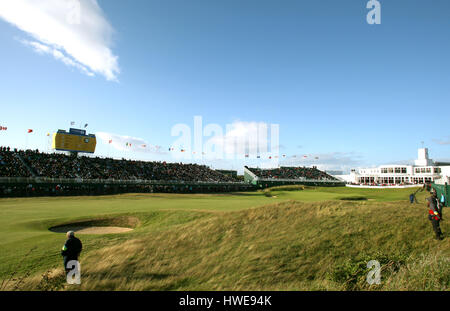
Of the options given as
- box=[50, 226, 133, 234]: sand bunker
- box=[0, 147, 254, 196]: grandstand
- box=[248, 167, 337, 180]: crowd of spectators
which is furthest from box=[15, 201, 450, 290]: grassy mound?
box=[248, 167, 337, 180]: crowd of spectators

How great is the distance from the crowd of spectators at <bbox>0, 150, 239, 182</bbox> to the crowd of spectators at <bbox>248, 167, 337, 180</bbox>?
47.7ft

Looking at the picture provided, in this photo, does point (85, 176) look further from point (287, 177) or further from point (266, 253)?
point (287, 177)

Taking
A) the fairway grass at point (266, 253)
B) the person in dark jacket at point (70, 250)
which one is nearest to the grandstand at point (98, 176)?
the fairway grass at point (266, 253)

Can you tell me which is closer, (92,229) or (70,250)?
(70,250)

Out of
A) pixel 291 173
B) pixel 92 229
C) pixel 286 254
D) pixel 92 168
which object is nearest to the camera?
pixel 286 254

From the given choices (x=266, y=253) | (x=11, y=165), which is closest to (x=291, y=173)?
(x=11, y=165)

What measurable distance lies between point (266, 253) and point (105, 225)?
14.9 meters

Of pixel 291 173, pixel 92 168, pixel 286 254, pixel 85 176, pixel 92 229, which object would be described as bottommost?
pixel 92 229

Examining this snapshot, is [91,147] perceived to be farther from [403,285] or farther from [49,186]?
[403,285]

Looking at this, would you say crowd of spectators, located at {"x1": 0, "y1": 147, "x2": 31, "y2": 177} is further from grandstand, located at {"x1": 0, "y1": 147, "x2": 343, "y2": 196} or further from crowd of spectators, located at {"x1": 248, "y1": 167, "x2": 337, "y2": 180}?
crowd of spectators, located at {"x1": 248, "y1": 167, "x2": 337, "y2": 180}

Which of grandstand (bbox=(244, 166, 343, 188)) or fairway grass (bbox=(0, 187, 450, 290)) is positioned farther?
grandstand (bbox=(244, 166, 343, 188))

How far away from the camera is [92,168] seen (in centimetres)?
5638

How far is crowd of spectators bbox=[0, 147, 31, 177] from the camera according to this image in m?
43.6

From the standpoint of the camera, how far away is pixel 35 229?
16797 millimetres
